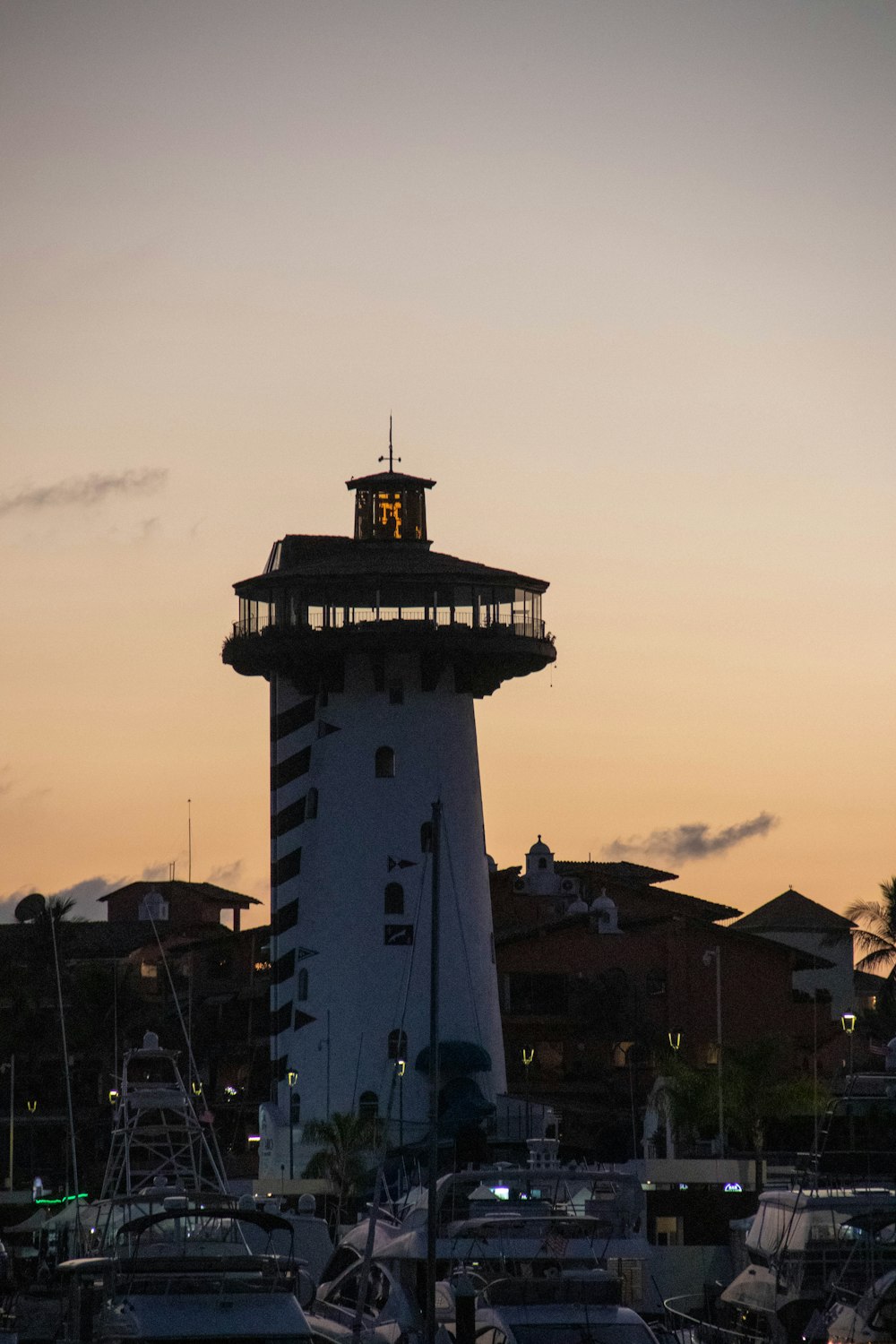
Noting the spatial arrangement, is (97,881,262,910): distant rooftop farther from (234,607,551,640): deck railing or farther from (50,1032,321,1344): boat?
(50,1032,321,1344): boat

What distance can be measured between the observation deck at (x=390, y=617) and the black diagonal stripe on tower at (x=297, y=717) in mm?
532

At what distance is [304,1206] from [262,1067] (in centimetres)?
4547

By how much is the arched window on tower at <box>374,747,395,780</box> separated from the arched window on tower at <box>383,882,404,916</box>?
3406mm

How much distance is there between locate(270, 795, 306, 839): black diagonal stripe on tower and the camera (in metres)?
81.9

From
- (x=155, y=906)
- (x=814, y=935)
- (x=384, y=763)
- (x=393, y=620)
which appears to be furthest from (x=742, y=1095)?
(x=814, y=935)

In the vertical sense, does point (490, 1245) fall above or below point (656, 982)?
below

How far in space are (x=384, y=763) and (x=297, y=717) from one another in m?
3.87

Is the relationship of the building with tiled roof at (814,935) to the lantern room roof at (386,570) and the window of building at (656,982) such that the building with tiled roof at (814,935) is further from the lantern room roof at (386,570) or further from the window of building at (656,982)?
the lantern room roof at (386,570)

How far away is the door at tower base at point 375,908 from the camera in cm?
7800

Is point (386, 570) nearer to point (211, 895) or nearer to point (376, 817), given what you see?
point (376, 817)

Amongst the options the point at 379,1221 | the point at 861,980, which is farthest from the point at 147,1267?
the point at 861,980

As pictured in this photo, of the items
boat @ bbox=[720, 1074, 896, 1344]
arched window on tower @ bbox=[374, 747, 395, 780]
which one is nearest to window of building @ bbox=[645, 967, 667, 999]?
arched window on tower @ bbox=[374, 747, 395, 780]

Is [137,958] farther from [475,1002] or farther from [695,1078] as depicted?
[695,1078]

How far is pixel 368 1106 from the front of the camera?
77.7 metres
